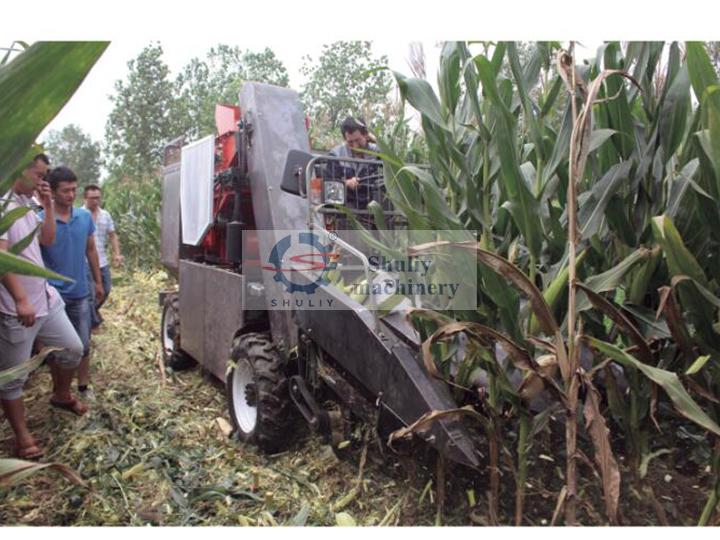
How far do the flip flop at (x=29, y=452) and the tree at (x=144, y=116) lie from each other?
11.9 meters

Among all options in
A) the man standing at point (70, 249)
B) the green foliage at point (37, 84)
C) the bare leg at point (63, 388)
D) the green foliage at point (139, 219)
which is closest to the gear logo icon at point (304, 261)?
the man standing at point (70, 249)

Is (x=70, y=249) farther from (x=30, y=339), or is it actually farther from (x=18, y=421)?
(x=18, y=421)

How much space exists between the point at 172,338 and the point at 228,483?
8.94 feet

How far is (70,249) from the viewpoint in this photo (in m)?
4.04

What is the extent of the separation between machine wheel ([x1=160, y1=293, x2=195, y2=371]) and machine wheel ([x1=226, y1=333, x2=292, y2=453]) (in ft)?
5.53

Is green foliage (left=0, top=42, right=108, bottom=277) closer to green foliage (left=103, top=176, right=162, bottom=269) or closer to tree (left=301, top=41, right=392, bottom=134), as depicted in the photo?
tree (left=301, top=41, right=392, bottom=134)

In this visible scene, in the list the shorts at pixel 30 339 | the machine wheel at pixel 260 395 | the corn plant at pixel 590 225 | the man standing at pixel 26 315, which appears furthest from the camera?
the machine wheel at pixel 260 395

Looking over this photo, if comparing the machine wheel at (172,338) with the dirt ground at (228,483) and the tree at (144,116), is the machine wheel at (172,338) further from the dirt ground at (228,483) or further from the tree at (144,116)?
the tree at (144,116)

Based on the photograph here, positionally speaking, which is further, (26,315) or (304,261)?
(304,261)

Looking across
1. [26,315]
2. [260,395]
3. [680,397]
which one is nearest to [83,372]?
[26,315]

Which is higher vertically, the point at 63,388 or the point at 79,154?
the point at 79,154

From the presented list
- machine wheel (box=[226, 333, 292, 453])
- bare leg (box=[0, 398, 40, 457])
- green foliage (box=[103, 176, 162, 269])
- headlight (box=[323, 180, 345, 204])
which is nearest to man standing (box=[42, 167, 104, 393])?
bare leg (box=[0, 398, 40, 457])

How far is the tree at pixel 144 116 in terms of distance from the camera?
14219 mm

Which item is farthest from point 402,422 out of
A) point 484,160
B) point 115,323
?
point 115,323
